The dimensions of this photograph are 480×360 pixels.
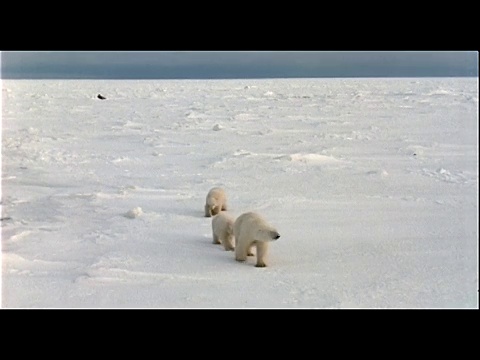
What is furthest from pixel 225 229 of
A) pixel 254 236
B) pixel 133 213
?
pixel 133 213

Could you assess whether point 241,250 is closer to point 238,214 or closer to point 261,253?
point 261,253

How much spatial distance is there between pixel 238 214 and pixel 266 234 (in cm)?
168

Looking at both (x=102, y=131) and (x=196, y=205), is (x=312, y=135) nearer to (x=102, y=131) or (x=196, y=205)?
(x=102, y=131)

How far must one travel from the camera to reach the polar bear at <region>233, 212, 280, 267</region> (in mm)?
3570

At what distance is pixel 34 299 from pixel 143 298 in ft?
2.17

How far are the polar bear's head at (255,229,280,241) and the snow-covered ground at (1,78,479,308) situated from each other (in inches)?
9.0

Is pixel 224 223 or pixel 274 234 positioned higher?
pixel 274 234

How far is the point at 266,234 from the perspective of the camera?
3.56 meters

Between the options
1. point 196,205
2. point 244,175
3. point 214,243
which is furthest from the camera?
point 244,175

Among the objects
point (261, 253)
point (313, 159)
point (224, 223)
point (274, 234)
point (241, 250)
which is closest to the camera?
point (274, 234)

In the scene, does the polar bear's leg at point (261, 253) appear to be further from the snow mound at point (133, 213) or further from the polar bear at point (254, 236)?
the snow mound at point (133, 213)

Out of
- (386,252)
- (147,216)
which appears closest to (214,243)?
(147,216)

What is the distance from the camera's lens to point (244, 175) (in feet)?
23.6

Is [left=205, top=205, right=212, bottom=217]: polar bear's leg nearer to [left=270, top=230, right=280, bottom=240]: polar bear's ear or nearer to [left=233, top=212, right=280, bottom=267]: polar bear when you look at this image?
[left=233, top=212, right=280, bottom=267]: polar bear
